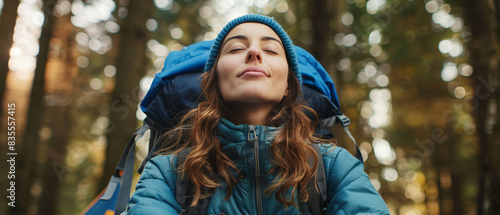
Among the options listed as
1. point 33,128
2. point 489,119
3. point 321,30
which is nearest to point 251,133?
point 489,119

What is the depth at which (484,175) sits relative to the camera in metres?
3.82

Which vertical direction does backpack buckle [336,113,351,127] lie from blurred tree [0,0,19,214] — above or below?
below

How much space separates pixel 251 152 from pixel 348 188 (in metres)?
0.56

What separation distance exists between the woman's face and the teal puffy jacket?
204 millimetres

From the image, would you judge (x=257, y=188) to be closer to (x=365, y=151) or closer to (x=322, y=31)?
(x=322, y=31)

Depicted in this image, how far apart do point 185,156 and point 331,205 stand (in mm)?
887

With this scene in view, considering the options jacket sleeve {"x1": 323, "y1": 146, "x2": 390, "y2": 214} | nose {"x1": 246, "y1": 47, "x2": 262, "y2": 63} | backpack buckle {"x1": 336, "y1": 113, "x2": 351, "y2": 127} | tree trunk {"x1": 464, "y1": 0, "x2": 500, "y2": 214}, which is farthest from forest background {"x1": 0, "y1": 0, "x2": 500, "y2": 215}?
nose {"x1": 246, "y1": 47, "x2": 262, "y2": 63}

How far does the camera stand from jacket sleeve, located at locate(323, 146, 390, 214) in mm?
1625

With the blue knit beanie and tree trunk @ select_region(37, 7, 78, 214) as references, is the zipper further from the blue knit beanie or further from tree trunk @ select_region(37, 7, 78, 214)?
tree trunk @ select_region(37, 7, 78, 214)

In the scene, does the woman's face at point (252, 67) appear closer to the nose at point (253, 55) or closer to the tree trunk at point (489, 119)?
the nose at point (253, 55)

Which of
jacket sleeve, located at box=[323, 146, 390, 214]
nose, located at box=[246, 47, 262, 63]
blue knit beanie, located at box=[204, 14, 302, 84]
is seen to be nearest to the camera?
jacket sleeve, located at box=[323, 146, 390, 214]

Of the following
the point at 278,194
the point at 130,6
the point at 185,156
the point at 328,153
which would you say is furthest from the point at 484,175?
the point at 130,6

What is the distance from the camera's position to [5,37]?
539cm

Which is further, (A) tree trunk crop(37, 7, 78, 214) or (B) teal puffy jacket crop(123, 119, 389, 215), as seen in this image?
(A) tree trunk crop(37, 7, 78, 214)
